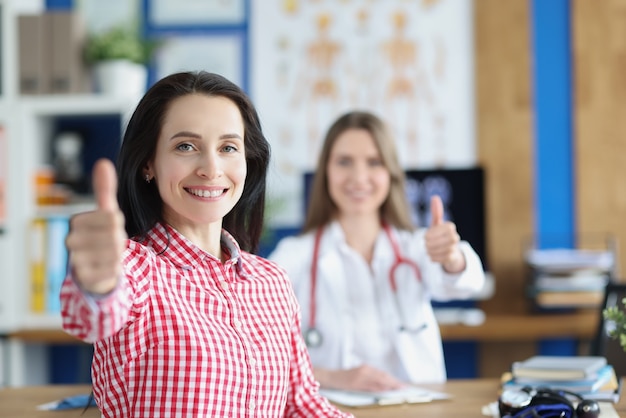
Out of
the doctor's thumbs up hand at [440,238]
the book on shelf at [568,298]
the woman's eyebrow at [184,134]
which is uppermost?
the woman's eyebrow at [184,134]

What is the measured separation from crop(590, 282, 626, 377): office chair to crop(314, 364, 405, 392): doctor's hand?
80cm

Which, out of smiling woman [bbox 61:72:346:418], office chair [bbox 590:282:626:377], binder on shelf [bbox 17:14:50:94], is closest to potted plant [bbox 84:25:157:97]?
binder on shelf [bbox 17:14:50:94]

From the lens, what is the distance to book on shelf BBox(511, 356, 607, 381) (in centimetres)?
182

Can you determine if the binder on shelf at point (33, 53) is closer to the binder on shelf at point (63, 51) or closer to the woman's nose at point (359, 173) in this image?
the binder on shelf at point (63, 51)

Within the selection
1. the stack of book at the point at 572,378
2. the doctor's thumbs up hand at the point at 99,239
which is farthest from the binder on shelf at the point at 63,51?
the doctor's thumbs up hand at the point at 99,239

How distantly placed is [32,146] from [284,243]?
5.25 feet

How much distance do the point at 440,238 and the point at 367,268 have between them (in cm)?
43

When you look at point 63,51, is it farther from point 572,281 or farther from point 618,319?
point 618,319

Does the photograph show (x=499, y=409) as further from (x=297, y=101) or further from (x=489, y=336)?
(x=297, y=101)

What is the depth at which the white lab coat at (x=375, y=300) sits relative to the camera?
7.42 feet

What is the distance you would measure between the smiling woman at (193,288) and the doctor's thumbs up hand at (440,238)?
1.89 feet

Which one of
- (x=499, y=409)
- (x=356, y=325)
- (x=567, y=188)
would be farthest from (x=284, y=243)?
(x=567, y=188)

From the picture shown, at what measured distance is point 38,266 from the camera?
11.5 ft

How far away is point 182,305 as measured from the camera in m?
1.26
